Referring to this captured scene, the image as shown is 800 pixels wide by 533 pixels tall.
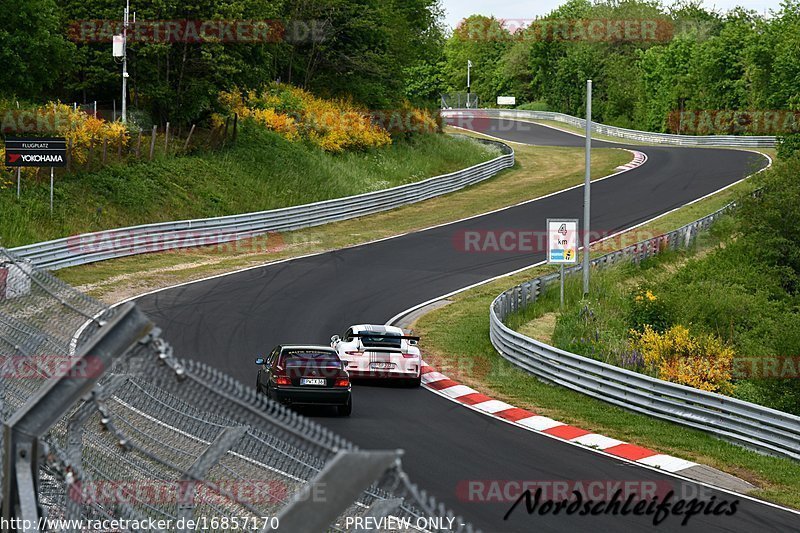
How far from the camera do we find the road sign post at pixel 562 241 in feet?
87.9

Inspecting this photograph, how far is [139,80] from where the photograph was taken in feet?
145

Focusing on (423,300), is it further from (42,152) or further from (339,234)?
(42,152)

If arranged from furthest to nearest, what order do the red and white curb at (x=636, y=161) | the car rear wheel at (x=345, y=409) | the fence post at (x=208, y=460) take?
the red and white curb at (x=636, y=161) < the car rear wheel at (x=345, y=409) < the fence post at (x=208, y=460)

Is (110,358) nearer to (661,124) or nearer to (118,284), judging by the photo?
(118,284)

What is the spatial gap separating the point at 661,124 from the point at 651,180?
42.3 metres

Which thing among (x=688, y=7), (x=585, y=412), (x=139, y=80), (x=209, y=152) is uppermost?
(x=688, y=7)

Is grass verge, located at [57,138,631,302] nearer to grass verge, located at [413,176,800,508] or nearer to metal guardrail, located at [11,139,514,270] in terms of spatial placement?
metal guardrail, located at [11,139,514,270]

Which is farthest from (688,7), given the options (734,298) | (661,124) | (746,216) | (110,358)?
(110,358)

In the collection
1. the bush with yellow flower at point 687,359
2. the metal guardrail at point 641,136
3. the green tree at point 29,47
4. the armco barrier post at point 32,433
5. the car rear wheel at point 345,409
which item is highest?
the green tree at point 29,47

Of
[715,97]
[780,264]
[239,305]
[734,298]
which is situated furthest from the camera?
[715,97]

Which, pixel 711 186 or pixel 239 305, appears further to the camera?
pixel 711 186

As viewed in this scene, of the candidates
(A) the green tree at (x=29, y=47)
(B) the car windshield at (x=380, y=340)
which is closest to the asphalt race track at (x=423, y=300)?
(B) the car windshield at (x=380, y=340)

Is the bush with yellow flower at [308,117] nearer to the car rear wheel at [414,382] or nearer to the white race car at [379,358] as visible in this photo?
the white race car at [379,358]

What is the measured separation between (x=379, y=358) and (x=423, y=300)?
32.8ft
